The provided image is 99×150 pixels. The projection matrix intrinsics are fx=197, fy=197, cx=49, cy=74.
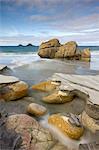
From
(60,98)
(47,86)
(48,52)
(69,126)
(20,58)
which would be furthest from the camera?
(48,52)

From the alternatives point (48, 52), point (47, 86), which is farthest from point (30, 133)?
point (48, 52)

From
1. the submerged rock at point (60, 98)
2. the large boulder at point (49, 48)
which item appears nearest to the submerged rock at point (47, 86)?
the submerged rock at point (60, 98)

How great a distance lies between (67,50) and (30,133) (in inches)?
260

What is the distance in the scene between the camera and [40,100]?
2.52m

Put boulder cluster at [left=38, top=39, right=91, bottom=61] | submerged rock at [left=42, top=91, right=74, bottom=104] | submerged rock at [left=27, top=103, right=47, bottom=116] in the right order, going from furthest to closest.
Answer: boulder cluster at [left=38, top=39, right=91, bottom=61]
submerged rock at [left=42, top=91, right=74, bottom=104]
submerged rock at [left=27, top=103, right=47, bottom=116]

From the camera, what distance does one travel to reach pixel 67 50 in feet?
26.0

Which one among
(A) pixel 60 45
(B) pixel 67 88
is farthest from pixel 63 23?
(A) pixel 60 45

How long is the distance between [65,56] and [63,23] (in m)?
5.40

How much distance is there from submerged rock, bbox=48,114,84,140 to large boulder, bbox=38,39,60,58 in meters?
6.48

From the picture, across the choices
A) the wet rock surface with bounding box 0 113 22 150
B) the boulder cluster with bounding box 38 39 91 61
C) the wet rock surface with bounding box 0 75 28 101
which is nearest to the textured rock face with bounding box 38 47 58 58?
the boulder cluster with bounding box 38 39 91 61

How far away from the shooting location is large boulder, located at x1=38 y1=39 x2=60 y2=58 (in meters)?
8.26

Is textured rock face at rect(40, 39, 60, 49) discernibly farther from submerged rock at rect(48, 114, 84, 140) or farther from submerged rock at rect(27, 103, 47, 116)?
submerged rock at rect(48, 114, 84, 140)

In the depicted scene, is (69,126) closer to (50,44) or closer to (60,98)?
(60,98)

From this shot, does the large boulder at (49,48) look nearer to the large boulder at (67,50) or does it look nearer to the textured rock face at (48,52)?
the textured rock face at (48,52)
